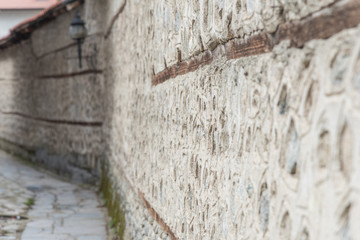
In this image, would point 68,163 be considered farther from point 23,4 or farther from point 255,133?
point 23,4

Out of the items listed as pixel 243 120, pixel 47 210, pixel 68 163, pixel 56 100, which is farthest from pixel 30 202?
pixel 243 120

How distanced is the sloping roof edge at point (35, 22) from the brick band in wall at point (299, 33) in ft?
24.0

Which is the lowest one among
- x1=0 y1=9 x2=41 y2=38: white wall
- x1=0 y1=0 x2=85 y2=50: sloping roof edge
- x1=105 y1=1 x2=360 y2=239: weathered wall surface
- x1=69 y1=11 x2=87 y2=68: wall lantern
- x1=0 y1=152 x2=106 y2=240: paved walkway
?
x1=0 y1=152 x2=106 y2=240: paved walkway

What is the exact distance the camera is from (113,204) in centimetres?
657

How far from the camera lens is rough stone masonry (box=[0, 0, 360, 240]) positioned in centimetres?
90

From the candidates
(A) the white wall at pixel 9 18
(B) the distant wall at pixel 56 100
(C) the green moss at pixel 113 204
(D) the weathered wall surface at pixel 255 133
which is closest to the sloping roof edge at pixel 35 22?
(B) the distant wall at pixel 56 100

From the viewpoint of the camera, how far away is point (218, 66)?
6.02 ft

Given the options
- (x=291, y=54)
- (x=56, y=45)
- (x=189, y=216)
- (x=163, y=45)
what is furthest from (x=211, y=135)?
(x=56, y=45)

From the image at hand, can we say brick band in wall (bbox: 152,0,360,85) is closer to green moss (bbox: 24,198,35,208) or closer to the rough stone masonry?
the rough stone masonry

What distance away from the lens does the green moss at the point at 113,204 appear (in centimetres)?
551

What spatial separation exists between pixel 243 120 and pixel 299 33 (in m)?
0.42

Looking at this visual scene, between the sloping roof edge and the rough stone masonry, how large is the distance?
4007mm

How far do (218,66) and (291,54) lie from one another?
0.72 m

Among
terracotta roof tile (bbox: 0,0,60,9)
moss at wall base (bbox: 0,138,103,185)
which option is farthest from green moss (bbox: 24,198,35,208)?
terracotta roof tile (bbox: 0,0,60,9)
